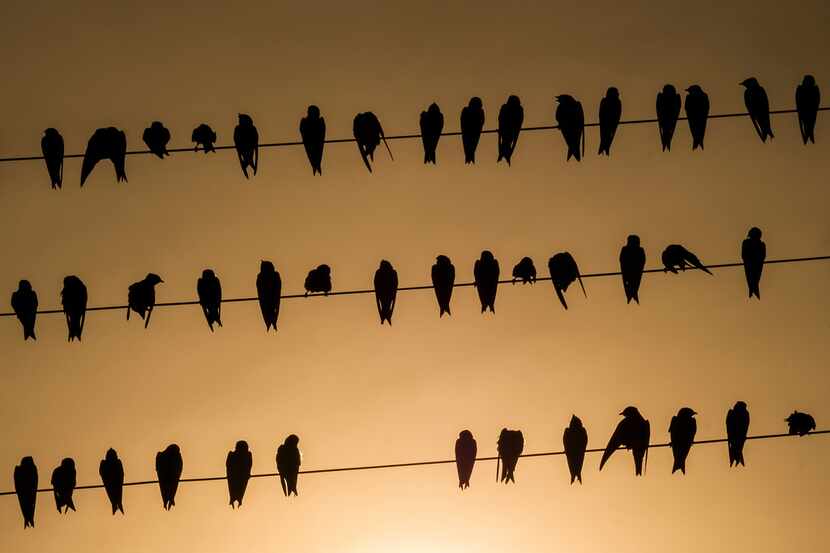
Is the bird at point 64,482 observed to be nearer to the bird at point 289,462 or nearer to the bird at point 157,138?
the bird at point 289,462

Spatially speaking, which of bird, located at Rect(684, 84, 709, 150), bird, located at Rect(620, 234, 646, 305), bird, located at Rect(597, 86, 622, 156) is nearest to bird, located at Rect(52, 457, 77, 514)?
bird, located at Rect(620, 234, 646, 305)

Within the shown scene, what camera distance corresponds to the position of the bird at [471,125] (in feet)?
7.47

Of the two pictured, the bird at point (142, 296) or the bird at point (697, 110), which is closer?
the bird at point (142, 296)

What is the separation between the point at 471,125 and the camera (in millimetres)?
2281

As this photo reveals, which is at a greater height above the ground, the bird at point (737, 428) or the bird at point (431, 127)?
the bird at point (431, 127)

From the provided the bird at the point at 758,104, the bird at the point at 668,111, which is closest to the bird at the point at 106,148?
the bird at the point at 668,111

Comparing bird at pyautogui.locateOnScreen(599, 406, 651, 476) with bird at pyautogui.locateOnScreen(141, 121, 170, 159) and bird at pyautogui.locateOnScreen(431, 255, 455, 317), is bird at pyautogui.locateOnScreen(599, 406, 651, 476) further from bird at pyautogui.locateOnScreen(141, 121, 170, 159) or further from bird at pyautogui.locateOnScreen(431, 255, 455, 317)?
bird at pyautogui.locateOnScreen(141, 121, 170, 159)

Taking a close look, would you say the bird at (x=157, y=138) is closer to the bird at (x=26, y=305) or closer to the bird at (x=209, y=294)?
the bird at (x=209, y=294)

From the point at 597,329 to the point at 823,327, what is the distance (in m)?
0.67

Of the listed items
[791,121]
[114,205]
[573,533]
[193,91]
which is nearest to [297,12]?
[193,91]

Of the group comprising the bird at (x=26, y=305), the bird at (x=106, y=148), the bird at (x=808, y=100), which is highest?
the bird at (x=808, y=100)

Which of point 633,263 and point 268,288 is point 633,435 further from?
Result: point 268,288

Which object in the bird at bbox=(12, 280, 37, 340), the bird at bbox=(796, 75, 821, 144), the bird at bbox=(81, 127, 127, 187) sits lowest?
the bird at bbox=(12, 280, 37, 340)

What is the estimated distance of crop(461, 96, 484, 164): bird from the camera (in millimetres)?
2277
